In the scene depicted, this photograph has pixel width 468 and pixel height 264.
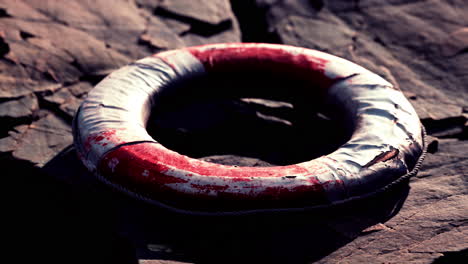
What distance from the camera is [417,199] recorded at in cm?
172

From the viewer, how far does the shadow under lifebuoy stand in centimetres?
153

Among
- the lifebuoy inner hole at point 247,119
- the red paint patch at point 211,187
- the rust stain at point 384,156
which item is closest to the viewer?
the red paint patch at point 211,187

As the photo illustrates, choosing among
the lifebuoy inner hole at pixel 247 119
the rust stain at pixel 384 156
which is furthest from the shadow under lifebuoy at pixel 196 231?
the lifebuoy inner hole at pixel 247 119

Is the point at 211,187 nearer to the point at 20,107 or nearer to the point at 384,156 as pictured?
the point at 384,156

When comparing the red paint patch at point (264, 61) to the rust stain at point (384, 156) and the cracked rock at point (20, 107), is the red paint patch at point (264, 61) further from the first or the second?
the cracked rock at point (20, 107)

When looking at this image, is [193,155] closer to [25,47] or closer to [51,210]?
[51,210]

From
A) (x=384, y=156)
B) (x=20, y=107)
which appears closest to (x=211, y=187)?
(x=384, y=156)

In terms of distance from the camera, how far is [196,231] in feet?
5.24

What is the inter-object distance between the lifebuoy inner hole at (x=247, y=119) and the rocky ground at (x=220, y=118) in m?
0.03

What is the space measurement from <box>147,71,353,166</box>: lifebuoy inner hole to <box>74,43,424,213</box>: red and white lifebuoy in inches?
2.1

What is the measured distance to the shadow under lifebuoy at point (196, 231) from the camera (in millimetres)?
1532

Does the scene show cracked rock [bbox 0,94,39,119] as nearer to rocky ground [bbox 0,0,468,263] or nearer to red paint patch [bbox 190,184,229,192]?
rocky ground [bbox 0,0,468,263]

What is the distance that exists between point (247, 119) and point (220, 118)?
118mm

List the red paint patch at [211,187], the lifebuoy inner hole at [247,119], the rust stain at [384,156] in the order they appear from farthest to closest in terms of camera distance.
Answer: the lifebuoy inner hole at [247,119]
the rust stain at [384,156]
the red paint patch at [211,187]
